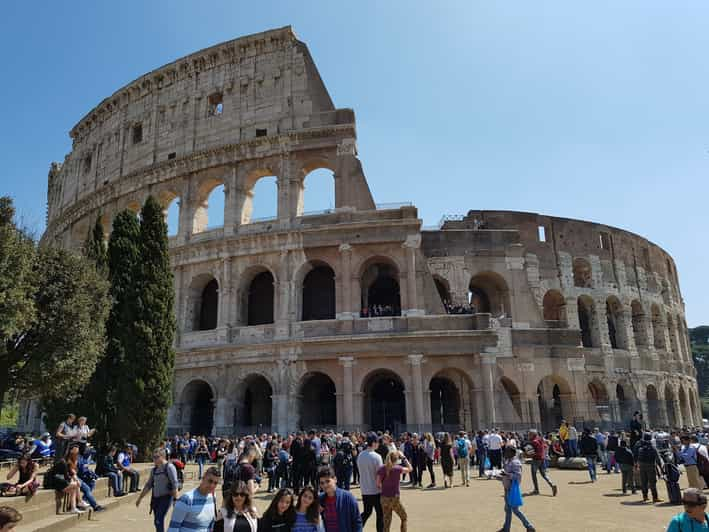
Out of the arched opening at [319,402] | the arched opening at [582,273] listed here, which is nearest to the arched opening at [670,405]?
the arched opening at [582,273]

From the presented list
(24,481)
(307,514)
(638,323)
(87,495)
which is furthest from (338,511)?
(638,323)

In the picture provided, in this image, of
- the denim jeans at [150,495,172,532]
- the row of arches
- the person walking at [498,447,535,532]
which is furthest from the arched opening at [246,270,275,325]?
the person walking at [498,447,535,532]

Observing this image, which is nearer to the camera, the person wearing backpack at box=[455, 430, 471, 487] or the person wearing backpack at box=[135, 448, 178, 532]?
the person wearing backpack at box=[135, 448, 178, 532]

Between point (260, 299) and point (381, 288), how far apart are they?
6.02 meters

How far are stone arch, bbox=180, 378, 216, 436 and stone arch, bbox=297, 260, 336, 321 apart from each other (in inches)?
225

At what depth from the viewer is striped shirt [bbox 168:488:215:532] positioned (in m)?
4.79

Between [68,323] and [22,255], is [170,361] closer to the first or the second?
[68,323]

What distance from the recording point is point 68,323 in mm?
12352

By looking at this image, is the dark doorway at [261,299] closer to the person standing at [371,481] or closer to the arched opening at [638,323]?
the person standing at [371,481]

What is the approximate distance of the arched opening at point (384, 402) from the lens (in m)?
23.9

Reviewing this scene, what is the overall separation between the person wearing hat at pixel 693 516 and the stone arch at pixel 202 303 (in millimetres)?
23997

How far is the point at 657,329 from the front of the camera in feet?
116

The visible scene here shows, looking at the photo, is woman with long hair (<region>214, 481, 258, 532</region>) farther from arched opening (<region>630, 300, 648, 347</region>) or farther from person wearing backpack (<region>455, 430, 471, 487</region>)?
arched opening (<region>630, 300, 648, 347</region>)

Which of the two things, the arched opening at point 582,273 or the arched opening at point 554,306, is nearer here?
the arched opening at point 554,306
